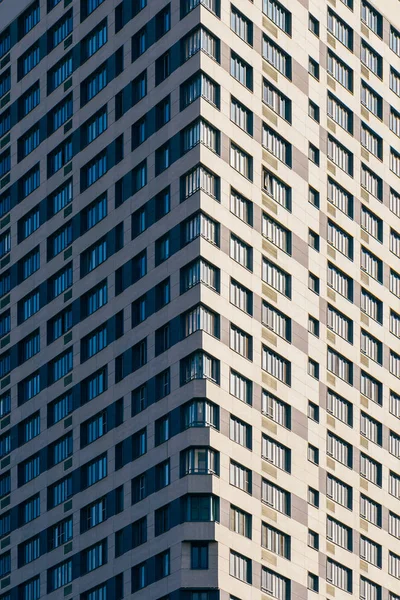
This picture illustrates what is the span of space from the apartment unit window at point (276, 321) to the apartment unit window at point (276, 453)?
732 cm

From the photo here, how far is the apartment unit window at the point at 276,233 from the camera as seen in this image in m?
126

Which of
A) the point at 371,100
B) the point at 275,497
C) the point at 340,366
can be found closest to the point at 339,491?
the point at 340,366

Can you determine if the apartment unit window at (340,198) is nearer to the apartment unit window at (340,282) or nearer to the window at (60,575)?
the apartment unit window at (340,282)

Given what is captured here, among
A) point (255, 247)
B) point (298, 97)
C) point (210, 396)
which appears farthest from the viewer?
point (298, 97)

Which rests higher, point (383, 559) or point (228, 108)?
point (228, 108)

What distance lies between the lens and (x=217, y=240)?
120250mm

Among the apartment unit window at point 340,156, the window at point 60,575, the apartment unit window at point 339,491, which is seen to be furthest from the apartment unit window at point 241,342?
the apartment unit window at point 340,156

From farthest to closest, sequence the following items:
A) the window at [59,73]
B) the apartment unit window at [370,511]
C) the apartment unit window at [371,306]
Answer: the apartment unit window at [371,306]
the window at [59,73]
the apartment unit window at [370,511]

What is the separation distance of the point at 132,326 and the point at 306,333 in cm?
1220

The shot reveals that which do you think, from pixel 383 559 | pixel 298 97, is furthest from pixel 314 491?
pixel 298 97

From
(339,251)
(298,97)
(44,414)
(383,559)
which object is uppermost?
(298,97)

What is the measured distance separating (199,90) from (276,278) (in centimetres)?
1349

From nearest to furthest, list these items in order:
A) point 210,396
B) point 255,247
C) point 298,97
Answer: point 210,396, point 255,247, point 298,97

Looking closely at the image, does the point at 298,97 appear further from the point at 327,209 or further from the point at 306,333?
the point at 306,333
